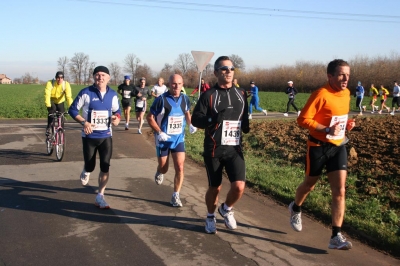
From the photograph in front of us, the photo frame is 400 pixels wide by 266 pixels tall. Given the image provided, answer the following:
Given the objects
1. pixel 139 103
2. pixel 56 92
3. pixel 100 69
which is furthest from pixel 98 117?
pixel 139 103

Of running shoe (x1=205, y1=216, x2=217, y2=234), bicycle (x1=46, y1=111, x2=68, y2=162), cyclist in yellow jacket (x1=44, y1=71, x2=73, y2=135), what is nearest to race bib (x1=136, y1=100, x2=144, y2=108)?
cyclist in yellow jacket (x1=44, y1=71, x2=73, y2=135)

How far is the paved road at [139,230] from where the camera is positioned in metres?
4.53

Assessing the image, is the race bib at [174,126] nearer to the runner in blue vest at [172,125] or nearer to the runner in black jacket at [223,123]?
the runner in blue vest at [172,125]

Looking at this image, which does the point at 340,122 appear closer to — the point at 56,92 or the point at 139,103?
the point at 56,92

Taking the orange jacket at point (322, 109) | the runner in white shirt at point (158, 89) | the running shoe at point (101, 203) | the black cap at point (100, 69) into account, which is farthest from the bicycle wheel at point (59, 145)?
the orange jacket at point (322, 109)

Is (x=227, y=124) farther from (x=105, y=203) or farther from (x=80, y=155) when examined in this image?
(x=80, y=155)

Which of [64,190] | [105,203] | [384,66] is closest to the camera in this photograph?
[105,203]

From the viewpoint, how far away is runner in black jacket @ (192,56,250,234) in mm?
4957

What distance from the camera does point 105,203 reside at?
6.29 metres

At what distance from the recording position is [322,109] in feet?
15.9

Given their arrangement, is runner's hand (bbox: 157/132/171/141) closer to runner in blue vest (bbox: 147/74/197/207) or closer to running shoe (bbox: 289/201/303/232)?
runner in blue vest (bbox: 147/74/197/207)

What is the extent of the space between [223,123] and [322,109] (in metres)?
1.13

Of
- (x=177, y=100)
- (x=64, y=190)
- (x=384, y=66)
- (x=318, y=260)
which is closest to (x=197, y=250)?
(x=318, y=260)

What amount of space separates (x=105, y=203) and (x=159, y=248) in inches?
70.8
